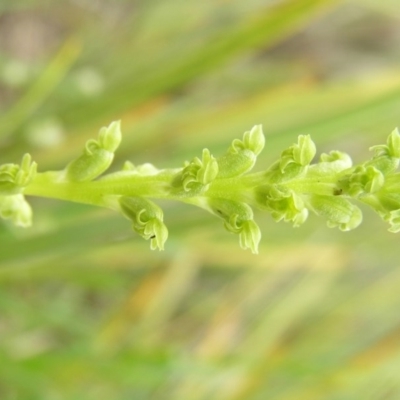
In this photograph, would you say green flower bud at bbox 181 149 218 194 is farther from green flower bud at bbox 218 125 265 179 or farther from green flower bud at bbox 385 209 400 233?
green flower bud at bbox 385 209 400 233

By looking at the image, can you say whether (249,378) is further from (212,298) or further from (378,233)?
(378,233)

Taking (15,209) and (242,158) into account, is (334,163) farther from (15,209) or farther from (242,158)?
(15,209)

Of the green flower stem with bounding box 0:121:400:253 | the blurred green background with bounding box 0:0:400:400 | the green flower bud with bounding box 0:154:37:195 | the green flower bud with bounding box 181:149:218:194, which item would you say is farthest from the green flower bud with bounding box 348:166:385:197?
the blurred green background with bounding box 0:0:400:400

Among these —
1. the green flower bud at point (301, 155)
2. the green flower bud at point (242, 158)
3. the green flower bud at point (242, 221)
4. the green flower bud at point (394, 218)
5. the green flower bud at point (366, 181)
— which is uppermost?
the green flower bud at point (242, 158)

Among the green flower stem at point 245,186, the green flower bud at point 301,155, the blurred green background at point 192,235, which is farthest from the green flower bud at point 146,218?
the blurred green background at point 192,235

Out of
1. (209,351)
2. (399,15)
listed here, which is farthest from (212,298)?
(399,15)

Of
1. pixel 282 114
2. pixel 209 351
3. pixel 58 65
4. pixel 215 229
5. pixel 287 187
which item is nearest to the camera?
pixel 287 187

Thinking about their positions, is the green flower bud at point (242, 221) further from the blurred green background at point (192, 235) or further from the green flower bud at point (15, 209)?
the blurred green background at point (192, 235)
